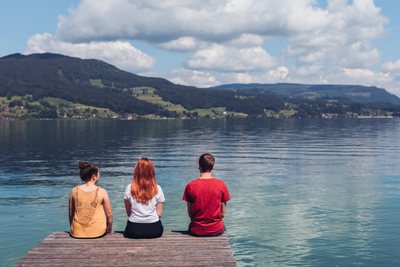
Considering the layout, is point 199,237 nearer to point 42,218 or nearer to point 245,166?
point 42,218

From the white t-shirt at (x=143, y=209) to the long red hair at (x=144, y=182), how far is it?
0.17m

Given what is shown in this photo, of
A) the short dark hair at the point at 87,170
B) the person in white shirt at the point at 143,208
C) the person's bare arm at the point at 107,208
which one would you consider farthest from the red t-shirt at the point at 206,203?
the short dark hair at the point at 87,170

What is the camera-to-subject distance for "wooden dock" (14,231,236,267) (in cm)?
1370

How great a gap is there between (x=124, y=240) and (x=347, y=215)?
24.7 meters

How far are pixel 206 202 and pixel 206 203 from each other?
39 mm

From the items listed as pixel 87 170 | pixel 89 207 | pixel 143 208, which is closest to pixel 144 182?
pixel 143 208

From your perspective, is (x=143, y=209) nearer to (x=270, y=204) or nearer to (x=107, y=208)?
(x=107, y=208)

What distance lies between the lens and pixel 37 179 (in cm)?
5662

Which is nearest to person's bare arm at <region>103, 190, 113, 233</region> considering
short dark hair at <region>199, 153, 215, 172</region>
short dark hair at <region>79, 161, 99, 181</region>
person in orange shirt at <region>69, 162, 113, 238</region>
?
person in orange shirt at <region>69, 162, 113, 238</region>

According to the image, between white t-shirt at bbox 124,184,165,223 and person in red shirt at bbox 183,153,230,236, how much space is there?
1.12m

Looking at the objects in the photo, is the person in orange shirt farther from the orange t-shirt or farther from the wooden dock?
the wooden dock

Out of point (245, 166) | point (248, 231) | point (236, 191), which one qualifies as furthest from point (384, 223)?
point (245, 166)

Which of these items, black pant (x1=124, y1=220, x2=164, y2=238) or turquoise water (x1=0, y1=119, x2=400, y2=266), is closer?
black pant (x1=124, y1=220, x2=164, y2=238)

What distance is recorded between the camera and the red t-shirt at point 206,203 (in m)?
16.4
